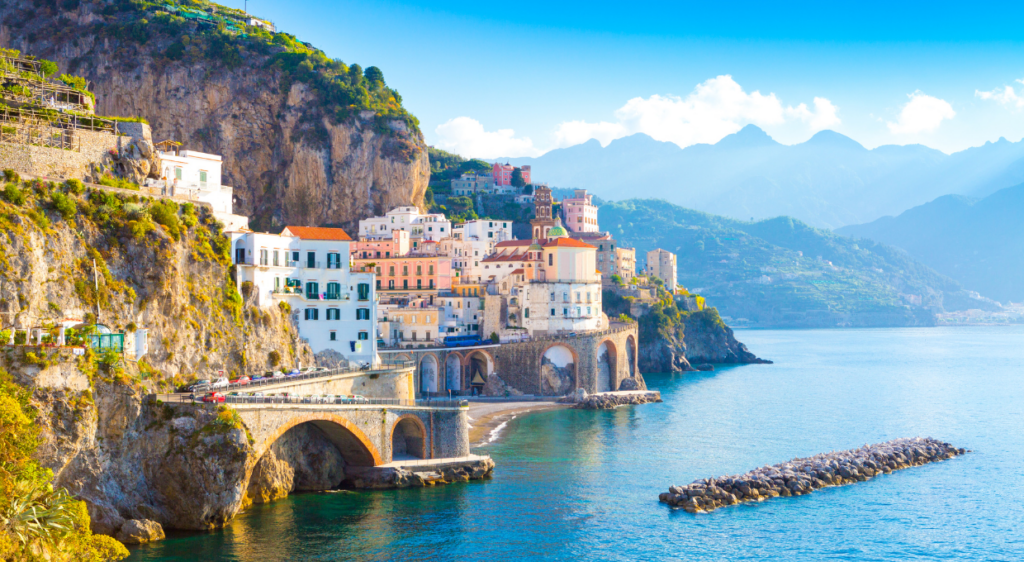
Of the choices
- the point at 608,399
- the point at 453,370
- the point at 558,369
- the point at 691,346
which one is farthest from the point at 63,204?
the point at 691,346

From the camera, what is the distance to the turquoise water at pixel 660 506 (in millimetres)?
45594

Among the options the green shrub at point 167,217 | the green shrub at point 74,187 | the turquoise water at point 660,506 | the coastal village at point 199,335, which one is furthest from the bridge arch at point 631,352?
the green shrub at point 74,187

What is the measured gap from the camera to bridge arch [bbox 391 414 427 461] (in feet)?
191

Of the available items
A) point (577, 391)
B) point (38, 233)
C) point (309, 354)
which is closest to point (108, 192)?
point (38, 233)

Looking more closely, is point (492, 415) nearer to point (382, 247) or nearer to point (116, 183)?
point (382, 247)

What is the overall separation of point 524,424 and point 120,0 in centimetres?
9434

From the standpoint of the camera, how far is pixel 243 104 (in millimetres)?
130625

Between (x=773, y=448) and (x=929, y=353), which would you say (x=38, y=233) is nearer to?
(x=773, y=448)

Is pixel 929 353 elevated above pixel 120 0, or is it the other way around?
pixel 120 0

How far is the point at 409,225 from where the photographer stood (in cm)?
13050

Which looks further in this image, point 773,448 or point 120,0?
point 120,0

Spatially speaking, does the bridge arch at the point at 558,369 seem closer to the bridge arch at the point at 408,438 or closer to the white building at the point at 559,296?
the white building at the point at 559,296

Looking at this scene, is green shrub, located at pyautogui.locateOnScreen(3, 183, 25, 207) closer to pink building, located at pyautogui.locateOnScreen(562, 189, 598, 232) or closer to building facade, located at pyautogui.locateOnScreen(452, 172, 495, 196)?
building facade, located at pyautogui.locateOnScreen(452, 172, 495, 196)

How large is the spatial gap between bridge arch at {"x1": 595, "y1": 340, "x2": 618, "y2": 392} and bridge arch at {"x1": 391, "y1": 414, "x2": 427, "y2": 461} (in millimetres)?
51593
